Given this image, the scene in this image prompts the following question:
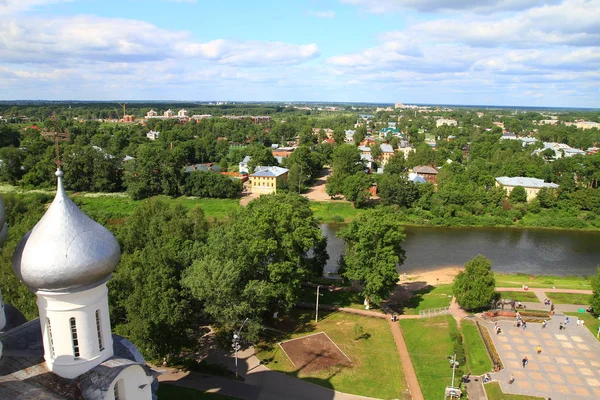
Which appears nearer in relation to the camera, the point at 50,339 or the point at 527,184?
the point at 50,339

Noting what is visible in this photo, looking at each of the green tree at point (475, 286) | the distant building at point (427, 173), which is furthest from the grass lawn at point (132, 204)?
the green tree at point (475, 286)

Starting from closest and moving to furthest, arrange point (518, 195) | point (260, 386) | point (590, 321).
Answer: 1. point (260, 386)
2. point (590, 321)
3. point (518, 195)

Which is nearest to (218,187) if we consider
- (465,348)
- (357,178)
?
(357,178)

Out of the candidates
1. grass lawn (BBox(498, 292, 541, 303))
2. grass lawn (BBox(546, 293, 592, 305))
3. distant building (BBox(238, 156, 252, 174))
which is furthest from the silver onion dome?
distant building (BBox(238, 156, 252, 174))

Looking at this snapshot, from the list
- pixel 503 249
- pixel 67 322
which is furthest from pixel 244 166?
pixel 67 322

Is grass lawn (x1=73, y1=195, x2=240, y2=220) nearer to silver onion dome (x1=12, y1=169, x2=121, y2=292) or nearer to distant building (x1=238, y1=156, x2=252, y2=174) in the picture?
distant building (x1=238, y1=156, x2=252, y2=174)

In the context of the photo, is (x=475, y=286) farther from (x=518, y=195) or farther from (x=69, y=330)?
(x=518, y=195)
